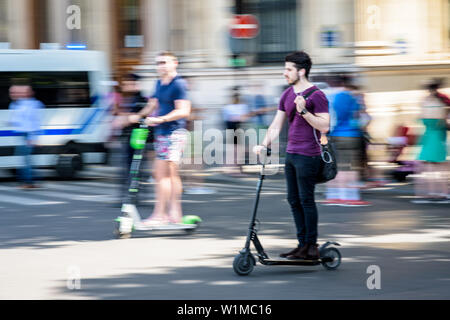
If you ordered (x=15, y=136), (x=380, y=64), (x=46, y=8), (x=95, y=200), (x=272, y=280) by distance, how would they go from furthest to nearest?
(x=46, y=8)
(x=380, y=64)
(x=15, y=136)
(x=95, y=200)
(x=272, y=280)

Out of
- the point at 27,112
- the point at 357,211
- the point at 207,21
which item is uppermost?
the point at 207,21

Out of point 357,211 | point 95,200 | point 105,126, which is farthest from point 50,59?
point 357,211

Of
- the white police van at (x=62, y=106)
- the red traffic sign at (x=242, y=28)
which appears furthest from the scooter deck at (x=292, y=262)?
the red traffic sign at (x=242, y=28)

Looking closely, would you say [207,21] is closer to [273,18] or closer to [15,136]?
[273,18]

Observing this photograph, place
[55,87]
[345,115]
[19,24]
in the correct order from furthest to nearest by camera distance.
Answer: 1. [19,24]
2. [55,87]
3. [345,115]

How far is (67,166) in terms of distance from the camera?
16.3 m

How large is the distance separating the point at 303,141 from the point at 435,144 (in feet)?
18.8

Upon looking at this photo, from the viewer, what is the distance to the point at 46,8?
26688 mm

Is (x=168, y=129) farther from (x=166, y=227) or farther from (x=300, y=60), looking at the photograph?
(x=300, y=60)

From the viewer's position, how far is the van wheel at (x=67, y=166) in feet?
53.4

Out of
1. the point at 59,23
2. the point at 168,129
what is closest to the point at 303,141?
the point at 168,129

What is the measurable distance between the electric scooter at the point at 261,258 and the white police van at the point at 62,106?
9.39 metres

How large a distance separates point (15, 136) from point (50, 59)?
161cm

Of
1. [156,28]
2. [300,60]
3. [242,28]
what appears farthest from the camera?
[156,28]
